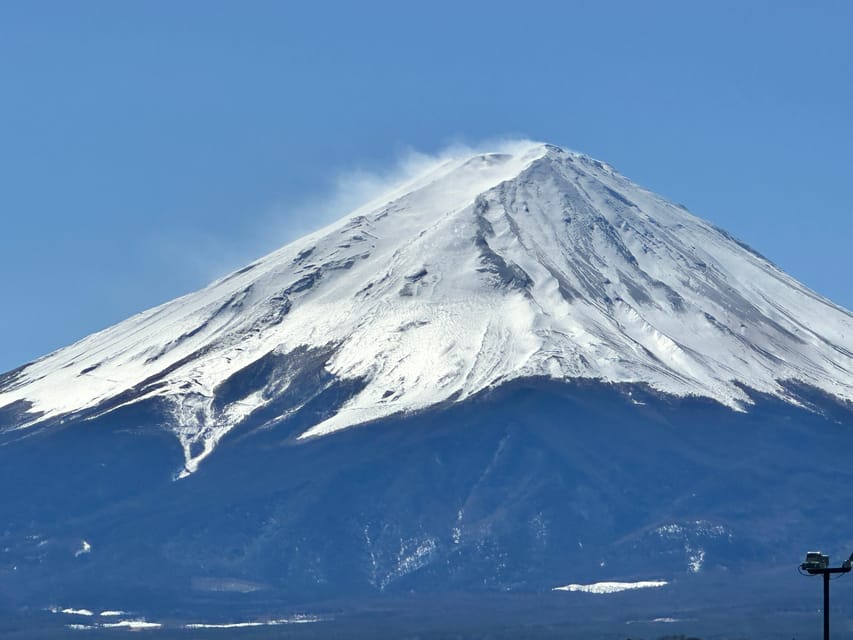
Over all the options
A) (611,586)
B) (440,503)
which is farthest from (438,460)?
(611,586)

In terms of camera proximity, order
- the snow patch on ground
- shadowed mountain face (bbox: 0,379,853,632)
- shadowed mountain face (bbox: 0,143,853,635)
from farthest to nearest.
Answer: shadowed mountain face (bbox: 0,143,853,635) → shadowed mountain face (bbox: 0,379,853,632) → the snow patch on ground

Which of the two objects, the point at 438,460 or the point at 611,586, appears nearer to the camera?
the point at 611,586

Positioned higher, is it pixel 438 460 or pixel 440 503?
pixel 438 460

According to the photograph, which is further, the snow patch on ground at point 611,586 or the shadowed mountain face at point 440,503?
the shadowed mountain face at point 440,503

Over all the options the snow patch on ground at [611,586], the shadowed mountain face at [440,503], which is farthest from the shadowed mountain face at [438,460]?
the snow patch on ground at [611,586]

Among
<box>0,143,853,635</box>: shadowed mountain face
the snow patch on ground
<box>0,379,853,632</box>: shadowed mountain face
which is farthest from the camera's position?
<box>0,143,853,635</box>: shadowed mountain face

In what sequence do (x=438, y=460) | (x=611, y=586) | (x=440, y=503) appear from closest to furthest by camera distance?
1. (x=611, y=586)
2. (x=440, y=503)
3. (x=438, y=460)

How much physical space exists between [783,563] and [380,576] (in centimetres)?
3253

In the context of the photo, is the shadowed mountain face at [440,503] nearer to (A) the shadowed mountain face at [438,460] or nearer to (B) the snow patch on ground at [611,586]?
(A) the shadowed mountain face at [438,460]

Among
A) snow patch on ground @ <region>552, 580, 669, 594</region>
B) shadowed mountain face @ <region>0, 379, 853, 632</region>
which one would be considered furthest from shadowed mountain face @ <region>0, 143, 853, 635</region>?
snow patch on ground @ <region>552, 580, 669, 594</region>

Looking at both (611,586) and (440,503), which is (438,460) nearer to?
(440,503)

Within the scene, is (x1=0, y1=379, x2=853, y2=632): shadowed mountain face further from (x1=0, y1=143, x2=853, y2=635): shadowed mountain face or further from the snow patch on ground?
the snow patch on ground

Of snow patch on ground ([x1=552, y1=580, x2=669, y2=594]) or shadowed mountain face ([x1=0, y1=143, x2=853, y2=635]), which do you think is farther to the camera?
shadowed mountain face ([x1=0, y1=143, x2=853, y2=635])

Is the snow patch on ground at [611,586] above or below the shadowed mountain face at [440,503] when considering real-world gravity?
below
